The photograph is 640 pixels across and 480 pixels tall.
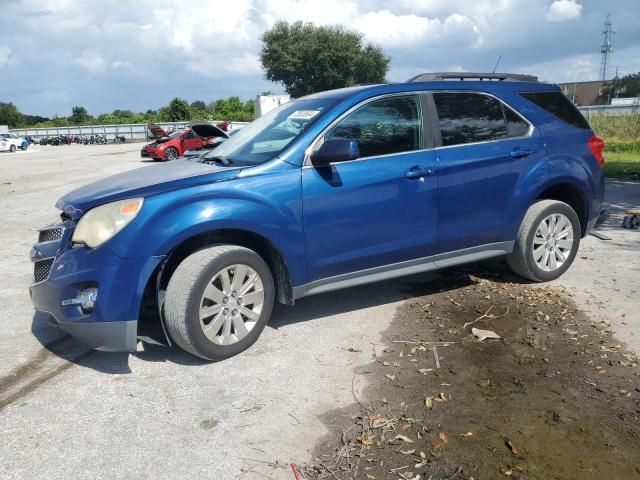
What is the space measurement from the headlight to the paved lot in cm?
96

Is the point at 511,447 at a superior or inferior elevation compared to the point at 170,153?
inferior

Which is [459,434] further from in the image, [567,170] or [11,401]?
[567,170]

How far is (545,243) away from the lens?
5168mm

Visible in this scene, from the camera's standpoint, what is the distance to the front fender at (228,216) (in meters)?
3.48

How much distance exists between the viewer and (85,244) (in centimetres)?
351

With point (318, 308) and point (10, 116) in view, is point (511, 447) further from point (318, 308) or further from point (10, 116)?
point (10, 116)

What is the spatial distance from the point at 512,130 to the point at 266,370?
304cm

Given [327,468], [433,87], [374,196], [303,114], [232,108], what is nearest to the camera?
[327,468]

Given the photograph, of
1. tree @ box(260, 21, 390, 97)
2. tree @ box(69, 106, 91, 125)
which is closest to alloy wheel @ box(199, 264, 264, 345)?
tree @ box(260, 21, 390, 97)

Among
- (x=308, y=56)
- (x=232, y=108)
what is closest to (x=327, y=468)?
(x=308, y=56)

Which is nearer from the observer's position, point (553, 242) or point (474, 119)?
point (474, 119)

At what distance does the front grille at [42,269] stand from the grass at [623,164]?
41.5 ft

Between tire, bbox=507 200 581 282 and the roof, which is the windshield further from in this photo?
tire, bbox=507 200 581 282

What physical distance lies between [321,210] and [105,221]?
1.48 meters
